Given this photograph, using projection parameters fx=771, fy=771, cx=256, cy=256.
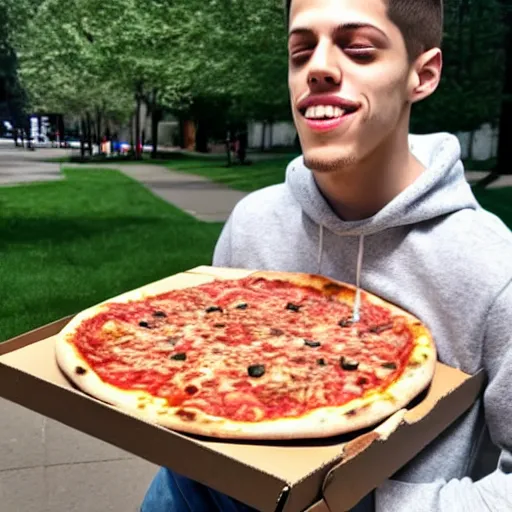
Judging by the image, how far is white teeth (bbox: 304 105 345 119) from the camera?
134cm

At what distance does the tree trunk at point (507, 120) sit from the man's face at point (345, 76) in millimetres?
7326

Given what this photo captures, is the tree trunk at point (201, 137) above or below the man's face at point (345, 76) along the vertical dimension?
below

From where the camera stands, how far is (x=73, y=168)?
26.1 feet

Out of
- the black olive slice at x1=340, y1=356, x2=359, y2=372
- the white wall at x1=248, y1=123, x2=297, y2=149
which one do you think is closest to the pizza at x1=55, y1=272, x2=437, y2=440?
the black olive slice at x1=340, y1=356, x2=359, y2=372

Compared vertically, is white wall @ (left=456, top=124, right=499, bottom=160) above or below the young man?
below

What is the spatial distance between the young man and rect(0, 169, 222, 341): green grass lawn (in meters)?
4.30

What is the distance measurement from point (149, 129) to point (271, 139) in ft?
4.77

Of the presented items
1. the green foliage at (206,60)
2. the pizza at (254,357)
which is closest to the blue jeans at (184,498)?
the pizza at (254,357)

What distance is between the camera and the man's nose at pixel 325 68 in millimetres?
1318

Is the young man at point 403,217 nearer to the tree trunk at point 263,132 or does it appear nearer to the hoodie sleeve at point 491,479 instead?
the hoodie sleeve at point 491,479

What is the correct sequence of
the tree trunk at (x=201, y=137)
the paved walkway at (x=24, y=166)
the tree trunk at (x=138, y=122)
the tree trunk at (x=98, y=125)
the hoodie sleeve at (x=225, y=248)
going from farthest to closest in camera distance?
the tree trunk at (x=201, y=137)
the tree trunk at (x=138, y=122)
the tree trunk at (x=98, y=125)
the paved walkway at (x=24, y=166)
the hoodie sleeve at (x=225, y=248)

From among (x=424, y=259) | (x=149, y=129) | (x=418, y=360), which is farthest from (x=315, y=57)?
(x=149, y=129)

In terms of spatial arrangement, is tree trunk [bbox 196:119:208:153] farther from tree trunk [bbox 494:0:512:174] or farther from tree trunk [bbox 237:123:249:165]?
tree trunk [bbox 494:0:512:174]

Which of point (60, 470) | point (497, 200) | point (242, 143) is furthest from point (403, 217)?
point (497, 200)
